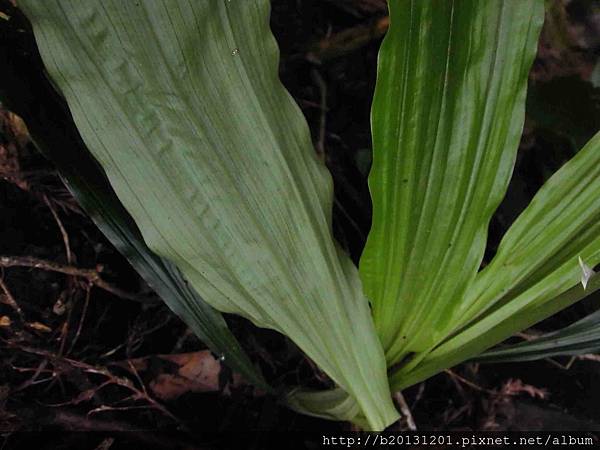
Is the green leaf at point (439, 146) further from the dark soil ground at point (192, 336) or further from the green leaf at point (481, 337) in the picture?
the dark soil ground at point (192, 336)

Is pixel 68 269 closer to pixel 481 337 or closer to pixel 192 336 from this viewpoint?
pixel 192 336

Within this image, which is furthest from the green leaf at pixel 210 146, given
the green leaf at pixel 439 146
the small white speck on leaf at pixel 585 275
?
the small white speck on leaf at pixel 585 275

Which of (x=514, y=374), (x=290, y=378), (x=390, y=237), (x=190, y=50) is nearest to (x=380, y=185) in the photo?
(x=390, y=237)

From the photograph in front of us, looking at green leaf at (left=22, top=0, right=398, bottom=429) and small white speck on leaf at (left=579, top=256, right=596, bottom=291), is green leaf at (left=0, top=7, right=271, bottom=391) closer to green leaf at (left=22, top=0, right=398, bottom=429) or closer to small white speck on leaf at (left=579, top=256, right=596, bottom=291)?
green leaf at (left=22, top=0, right=398, bottom=429)

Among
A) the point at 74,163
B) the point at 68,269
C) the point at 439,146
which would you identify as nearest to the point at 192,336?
the point at 68,269

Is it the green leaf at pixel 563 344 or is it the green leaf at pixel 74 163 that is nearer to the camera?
the green leaf at pixel 74 163

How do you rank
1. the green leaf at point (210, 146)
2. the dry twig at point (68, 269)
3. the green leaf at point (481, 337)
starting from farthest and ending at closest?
the dry twig at point (68, 269) < the green leaf at point (481, 337) < the green leaf at point (210, 146)

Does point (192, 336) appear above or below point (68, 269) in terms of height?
below

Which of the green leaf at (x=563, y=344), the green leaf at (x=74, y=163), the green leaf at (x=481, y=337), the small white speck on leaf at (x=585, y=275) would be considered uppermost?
the green leaf at (x=74, y=163)
